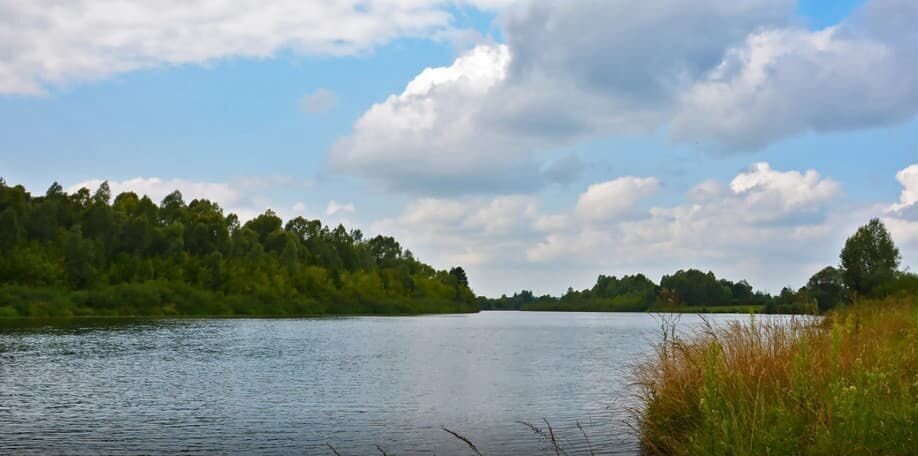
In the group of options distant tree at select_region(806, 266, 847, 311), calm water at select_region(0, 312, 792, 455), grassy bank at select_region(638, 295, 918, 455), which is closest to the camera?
grassy bank at select_region(638, 295, 918, 455)

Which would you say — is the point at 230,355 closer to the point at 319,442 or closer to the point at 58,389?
the point at 58,389

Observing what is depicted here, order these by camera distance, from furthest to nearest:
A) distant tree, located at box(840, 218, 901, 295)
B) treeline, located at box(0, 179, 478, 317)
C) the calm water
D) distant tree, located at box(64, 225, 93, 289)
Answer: distant tree, located at box(64, 225, 93, 289), treeline, located at box(0, 179, 478, 317), distant tree, located at box(840, 218, 901, 295), the calm water

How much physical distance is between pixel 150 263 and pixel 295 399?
113 metres

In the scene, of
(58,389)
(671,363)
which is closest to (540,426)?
(671,363)

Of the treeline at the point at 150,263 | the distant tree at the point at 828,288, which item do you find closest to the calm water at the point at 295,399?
the distant tree at the point at 828,288

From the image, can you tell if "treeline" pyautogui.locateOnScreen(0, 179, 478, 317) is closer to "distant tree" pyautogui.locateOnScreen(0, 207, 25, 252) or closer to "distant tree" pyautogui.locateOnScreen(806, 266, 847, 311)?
"distant tree" pyautogui.locateOnScreen(0, 207, 25, 252)

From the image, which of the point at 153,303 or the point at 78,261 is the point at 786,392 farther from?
the point at 153,303

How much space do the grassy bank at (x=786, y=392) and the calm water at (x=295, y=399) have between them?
12.8ft

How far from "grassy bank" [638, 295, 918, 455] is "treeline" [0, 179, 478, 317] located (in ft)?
329

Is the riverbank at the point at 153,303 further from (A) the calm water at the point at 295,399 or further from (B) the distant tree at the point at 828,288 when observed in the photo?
(B) the distant tree at the point at 828,288

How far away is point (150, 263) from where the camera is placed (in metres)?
135

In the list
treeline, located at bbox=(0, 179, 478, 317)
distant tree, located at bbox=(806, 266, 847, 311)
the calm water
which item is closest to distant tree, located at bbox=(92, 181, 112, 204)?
treeline, located at bbox=(0, 179, 478, 317)

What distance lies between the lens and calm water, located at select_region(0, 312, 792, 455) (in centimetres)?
2247

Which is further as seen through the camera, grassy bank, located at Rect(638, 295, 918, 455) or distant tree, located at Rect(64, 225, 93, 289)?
distant tree, located at Rect(64, 225, 93, 289)
